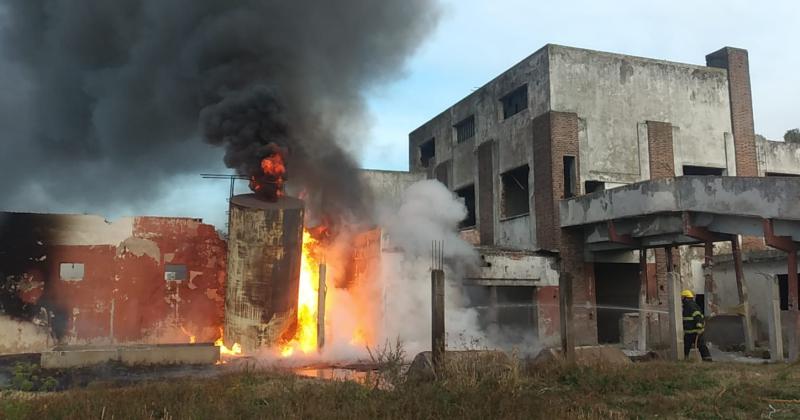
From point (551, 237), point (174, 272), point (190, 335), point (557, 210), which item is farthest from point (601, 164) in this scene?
point (190, 335)

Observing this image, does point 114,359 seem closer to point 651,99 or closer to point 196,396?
point 196,396

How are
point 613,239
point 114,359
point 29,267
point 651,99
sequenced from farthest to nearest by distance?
point 651,99, point 613,239, point 29,267, point 114,359

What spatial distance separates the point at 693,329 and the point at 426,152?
19.4 meters

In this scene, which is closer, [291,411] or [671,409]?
[291,411]

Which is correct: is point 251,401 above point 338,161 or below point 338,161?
below

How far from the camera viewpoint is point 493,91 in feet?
78.5

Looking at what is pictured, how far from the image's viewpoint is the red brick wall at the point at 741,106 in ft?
74.3

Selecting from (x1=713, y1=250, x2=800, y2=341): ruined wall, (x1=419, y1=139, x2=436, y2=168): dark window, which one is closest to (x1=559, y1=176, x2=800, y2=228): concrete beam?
(x1=713, y1=250, x2=800, y2=341): ruined wall

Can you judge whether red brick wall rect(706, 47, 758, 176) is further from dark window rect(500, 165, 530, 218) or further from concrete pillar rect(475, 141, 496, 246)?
concrete pillar rect(475, 141, 496, 246)

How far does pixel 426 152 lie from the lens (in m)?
30.9

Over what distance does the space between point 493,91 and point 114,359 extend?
1670 cm

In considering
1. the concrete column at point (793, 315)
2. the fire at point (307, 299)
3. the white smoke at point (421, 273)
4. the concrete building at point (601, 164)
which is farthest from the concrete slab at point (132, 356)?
the concrete column at point (793, 315)

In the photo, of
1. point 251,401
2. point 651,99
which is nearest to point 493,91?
point 651,99

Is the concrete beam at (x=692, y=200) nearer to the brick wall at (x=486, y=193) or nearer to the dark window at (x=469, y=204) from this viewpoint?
the brick wall at (x=486, y=193)
